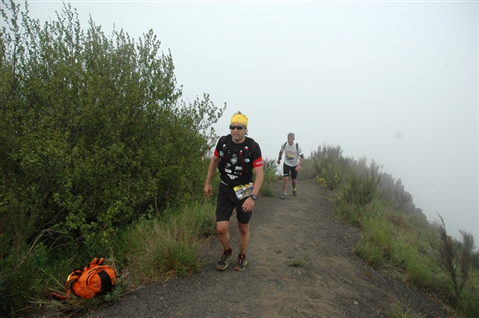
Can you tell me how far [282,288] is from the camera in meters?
4.29

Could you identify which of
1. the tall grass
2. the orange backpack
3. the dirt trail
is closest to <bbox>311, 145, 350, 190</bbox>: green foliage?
the tall grass

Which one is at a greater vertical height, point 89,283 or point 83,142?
point 83,142

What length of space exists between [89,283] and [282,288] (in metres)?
2.17

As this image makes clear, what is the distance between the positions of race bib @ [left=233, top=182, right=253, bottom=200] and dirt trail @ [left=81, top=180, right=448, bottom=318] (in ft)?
3.48

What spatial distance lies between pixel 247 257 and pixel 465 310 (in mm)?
3097

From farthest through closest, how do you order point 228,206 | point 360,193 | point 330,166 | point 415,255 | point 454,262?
point 330,166, point 360,193, point 415,255, point 454,262, point 228,206

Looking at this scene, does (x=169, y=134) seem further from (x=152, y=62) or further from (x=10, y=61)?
(x=10, y=61)

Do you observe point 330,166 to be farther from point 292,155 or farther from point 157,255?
point 157,255

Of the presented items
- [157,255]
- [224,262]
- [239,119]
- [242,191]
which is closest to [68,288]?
[157,255]

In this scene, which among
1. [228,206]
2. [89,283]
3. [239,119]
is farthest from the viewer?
[228,206]

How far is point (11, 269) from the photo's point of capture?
152 inches

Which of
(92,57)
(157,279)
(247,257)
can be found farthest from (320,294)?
(92,57)

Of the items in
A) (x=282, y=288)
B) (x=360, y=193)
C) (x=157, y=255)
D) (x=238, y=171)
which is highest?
(x=238, y=171)

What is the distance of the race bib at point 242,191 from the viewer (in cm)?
432
